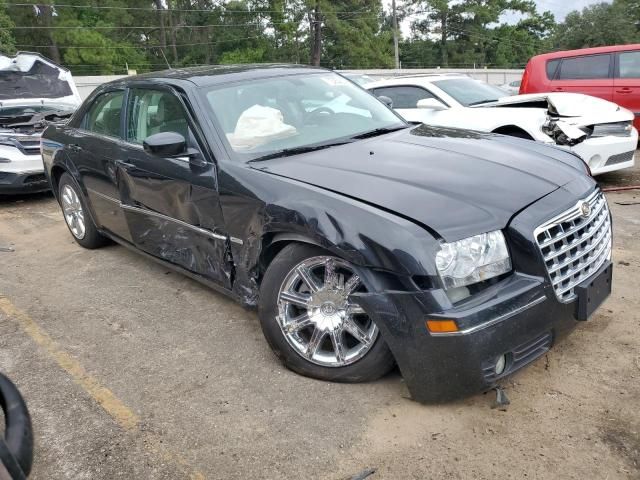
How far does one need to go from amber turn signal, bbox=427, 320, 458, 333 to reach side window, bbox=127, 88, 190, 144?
6.48 feet

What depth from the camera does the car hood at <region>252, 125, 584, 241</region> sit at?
2.51m

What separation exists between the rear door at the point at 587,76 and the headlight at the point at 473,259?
7.44 m

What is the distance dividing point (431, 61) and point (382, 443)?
6120 centimetres

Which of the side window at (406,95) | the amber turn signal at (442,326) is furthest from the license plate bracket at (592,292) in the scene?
the side window at (406,95)

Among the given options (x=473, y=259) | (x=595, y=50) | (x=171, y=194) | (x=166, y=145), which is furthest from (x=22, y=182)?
(x=595, y=50)

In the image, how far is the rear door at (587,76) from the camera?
8.72m

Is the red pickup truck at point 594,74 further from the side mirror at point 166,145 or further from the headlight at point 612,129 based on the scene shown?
the side mirror at point 166,145

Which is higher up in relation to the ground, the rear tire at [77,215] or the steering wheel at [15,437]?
the rear tire at [77,215]

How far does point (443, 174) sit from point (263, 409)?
1.47m

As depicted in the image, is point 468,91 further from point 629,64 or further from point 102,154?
point 102,154

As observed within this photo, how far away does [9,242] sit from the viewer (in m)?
5.94

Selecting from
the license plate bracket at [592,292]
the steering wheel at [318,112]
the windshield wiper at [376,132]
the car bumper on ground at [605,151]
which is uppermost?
the steering wheel at [318,112]

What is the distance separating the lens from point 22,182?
24.1ft

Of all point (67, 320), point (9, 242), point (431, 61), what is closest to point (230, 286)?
point (67, 320)
